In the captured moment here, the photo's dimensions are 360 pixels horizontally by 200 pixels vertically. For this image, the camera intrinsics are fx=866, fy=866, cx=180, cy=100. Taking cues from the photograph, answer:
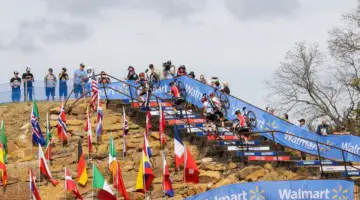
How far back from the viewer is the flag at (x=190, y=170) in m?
30.2

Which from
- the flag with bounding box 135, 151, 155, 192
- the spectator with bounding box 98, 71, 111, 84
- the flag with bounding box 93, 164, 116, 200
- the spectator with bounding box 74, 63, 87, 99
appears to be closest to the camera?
the flag with bounding box 93, 164, 116, 200

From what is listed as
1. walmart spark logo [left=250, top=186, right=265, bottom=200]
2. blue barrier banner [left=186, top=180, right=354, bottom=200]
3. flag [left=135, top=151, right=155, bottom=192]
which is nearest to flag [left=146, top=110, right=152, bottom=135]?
flag [left=135, top=151, right=155, bottom=192]

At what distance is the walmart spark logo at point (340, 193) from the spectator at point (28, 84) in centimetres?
1584

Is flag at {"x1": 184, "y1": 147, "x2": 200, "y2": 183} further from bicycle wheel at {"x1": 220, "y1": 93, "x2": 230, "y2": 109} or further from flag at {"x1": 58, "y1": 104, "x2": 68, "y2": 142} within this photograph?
flag at {"x1": 58, "y1": 104, "x2": 68, "y2": 142}

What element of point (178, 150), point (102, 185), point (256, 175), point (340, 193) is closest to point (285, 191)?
point (340, 193)

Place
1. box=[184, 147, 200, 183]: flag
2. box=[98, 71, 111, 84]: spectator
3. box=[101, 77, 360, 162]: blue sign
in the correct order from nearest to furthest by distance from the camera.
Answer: box=[184, 147, 200, 183]: flag, box=[101, 77, 360, 162]: blue sign, box=[98, 71, 111, 84]: spectator

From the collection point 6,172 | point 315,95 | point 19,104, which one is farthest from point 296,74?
point 6,172

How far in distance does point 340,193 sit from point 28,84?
16275 millimetres

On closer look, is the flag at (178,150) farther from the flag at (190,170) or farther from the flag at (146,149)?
the flag at (146,149)

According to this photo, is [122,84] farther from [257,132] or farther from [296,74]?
[296,74]

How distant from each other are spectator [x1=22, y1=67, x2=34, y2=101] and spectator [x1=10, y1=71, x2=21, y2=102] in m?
0.27

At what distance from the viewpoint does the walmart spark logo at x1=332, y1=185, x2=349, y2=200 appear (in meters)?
27.5

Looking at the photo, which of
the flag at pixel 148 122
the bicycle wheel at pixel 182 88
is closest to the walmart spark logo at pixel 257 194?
the flag at pixel 148 122

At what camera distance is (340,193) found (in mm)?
27484
